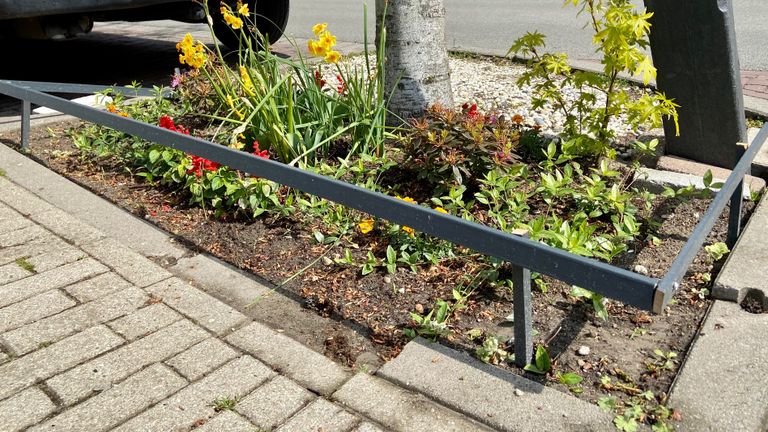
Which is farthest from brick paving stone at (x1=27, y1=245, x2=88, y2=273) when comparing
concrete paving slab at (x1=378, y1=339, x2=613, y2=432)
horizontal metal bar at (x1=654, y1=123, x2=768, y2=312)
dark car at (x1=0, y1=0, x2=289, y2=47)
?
horizontal metal bar at (x1=654, y1=123, x2=768, y2=312)

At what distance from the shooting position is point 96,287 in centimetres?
292

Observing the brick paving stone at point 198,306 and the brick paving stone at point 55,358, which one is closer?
the brick paving stone at point 55,358

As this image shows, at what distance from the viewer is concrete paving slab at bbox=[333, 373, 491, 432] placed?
2115 mm

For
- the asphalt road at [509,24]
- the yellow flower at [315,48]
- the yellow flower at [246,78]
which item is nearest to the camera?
the yellow flower at [315,48]

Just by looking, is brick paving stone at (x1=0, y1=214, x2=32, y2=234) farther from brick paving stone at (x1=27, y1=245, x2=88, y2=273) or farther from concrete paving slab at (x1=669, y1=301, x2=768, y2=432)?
concrete paving slab at (x1=669, y1=301, x2=768, y2=432)

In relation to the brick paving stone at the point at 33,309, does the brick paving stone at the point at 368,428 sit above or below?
below

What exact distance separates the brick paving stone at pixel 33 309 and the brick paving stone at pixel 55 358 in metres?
0.23

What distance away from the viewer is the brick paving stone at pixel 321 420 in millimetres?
2119

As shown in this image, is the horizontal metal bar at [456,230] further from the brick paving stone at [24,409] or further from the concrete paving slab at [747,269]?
the brick paving stone at [24,409]

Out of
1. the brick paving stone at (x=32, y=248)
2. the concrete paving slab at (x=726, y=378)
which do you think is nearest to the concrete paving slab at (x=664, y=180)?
the concrete paving slab at (x=726, y=378)

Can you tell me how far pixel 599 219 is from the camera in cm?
328

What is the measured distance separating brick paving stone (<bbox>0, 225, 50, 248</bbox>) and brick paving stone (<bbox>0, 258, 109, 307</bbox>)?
1.16 ft

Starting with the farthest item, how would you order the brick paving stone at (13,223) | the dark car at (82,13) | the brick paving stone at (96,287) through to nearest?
1. the dark car at (82,13)
2. the brick paving stone at (13,223)
3. the brick paving stone at (96,287)

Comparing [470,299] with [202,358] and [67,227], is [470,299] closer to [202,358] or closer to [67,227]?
[202,358]
